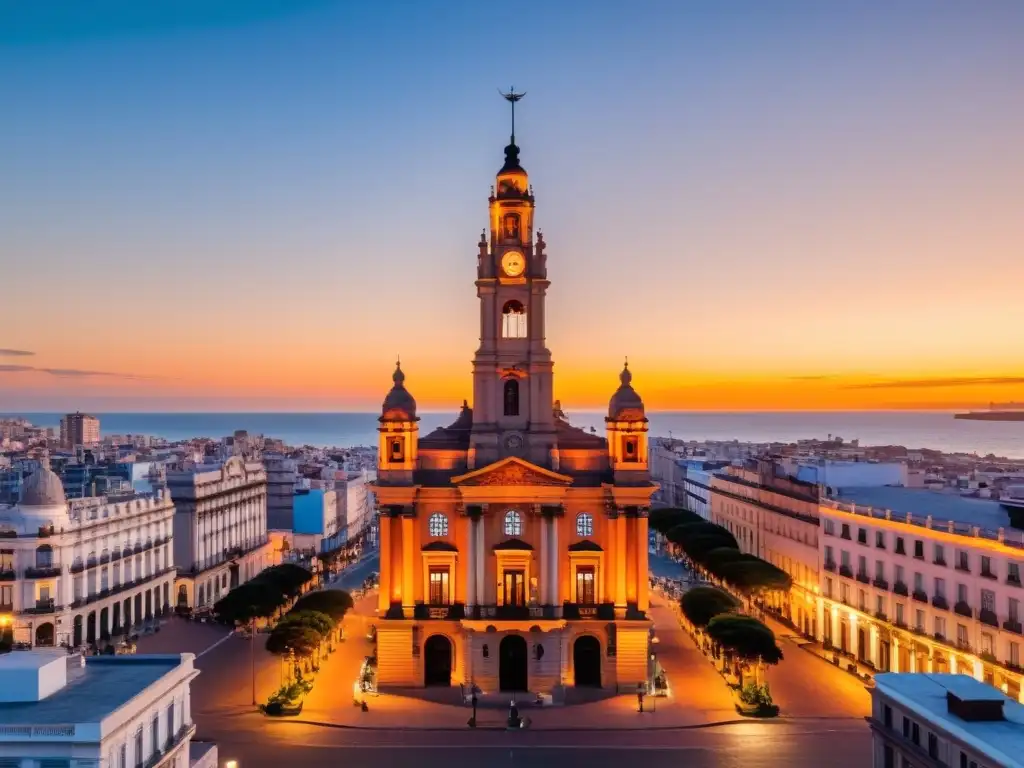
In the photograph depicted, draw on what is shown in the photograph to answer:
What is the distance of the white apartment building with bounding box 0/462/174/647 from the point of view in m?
61.3

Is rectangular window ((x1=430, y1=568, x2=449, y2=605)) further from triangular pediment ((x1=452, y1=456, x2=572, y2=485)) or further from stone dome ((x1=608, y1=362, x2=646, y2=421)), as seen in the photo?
stone dome ((x1=608, y1=362, x2=646, y2=421))

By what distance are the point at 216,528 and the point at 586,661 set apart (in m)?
43.5

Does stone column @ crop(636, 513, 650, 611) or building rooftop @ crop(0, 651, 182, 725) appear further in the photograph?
stone column @ crop(636, 513, 650, 611)

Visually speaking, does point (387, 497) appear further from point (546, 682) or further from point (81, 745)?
point (81, 745)

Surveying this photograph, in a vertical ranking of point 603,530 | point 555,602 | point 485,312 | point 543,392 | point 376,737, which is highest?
point 485,312

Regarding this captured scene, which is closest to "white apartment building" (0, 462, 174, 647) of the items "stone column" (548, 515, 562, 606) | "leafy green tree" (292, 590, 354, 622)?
"leafy green tree" (292, 590, 354, 622)

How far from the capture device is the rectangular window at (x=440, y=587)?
191ft

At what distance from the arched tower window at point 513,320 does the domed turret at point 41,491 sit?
31856mm

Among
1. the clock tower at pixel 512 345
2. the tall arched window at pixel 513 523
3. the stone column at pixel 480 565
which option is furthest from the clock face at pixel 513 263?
the stone column at pixel 480 565

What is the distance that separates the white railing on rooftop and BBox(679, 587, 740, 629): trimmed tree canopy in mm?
10562

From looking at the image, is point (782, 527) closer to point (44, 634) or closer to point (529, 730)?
point (529, 730)

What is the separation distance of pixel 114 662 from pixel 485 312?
32.8m

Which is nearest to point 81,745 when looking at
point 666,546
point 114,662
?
point 114,662

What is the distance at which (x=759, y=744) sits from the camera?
46.1m
